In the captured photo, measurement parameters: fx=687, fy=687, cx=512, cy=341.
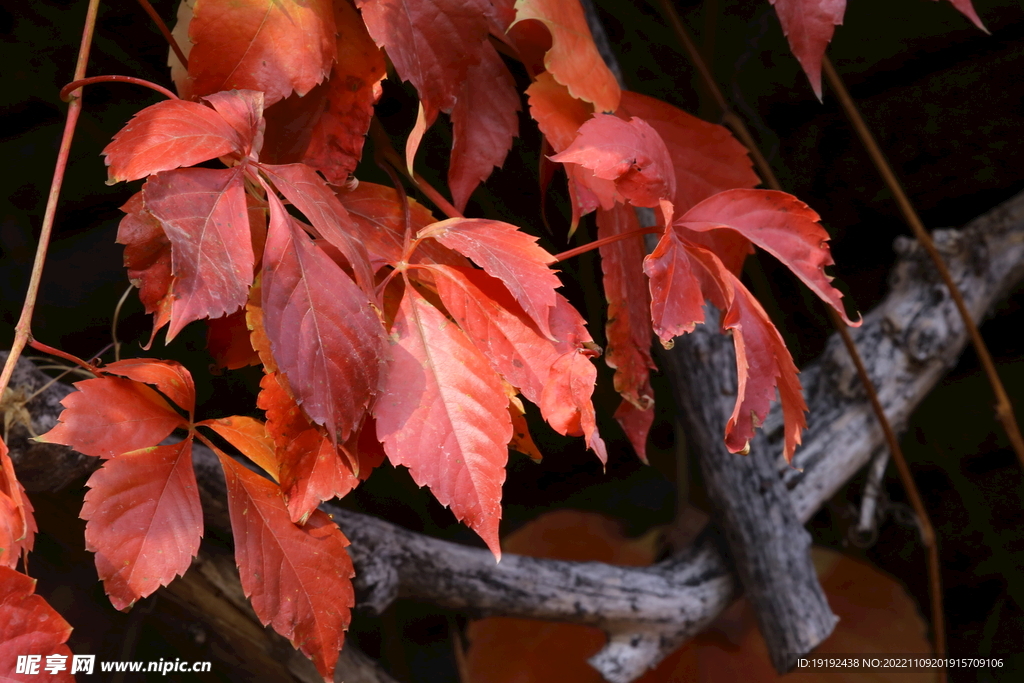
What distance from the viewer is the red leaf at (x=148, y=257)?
0.30 metres

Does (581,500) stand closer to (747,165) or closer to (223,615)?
(223,615)

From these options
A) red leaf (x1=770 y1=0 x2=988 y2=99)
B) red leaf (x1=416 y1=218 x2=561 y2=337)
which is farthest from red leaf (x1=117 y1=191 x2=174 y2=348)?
red leaf (x1=770 y1=0 x2=988 y2=99)

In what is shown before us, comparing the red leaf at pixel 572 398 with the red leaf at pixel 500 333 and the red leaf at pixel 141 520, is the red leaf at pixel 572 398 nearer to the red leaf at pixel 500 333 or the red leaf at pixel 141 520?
the red leaf at pixel 500 333

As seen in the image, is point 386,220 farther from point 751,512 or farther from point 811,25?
point 751,512

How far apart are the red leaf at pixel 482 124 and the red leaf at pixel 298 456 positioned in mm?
146

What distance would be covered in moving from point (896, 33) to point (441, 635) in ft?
3.62

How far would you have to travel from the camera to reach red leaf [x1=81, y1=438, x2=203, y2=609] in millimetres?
319

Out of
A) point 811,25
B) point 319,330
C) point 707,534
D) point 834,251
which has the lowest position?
point 707,534

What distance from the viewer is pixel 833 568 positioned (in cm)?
92

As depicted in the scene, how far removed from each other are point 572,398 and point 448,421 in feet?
0.19

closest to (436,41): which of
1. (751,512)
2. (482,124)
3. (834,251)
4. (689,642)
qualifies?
(482,124)

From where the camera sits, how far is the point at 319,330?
0.94ft

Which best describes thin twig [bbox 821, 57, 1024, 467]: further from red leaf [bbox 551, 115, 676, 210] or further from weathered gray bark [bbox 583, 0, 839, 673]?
red leaf [bbox 551, 115, 676, 210]

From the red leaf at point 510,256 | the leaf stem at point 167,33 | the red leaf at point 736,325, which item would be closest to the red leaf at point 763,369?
the red leaf at point 736,325
